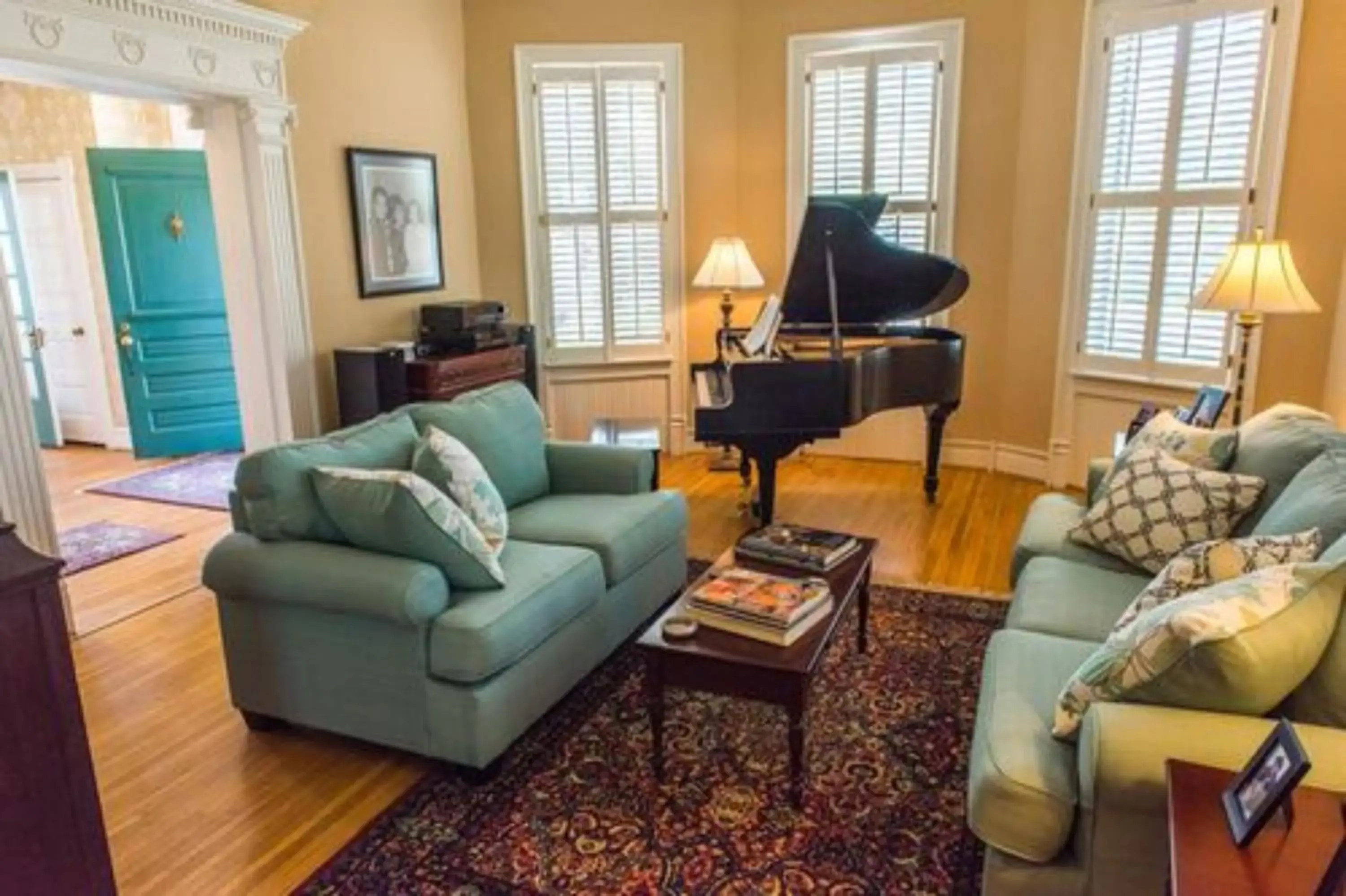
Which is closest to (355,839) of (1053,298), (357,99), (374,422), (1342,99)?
(374,422)

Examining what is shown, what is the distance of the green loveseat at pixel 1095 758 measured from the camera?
1.61 meters

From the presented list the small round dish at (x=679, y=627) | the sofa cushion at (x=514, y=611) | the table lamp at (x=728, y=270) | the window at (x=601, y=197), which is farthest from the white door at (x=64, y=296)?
the small round dish at (x=679, y=627)

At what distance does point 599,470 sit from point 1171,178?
11.9 ft

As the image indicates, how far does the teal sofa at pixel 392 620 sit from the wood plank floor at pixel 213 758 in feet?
0.44

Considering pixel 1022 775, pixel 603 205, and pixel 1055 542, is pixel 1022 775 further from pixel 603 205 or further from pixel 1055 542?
pixel 603 205

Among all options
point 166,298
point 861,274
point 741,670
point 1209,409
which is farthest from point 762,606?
point 166,298

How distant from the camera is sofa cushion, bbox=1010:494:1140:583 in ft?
9.56

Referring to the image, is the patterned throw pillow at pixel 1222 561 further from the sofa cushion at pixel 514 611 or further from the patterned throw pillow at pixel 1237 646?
the sofa cushion at pixel 514 611

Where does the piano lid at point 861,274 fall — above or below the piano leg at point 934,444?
above

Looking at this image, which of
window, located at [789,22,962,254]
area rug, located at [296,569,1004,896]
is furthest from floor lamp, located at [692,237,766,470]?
area rug, located at [296,569,1004,896]

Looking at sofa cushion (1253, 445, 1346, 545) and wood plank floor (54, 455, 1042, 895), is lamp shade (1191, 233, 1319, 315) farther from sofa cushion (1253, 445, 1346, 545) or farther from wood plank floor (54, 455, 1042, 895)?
wood plank floor (54, 455, 1042, 895)

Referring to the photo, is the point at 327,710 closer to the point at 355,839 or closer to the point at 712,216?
the point at 355,839

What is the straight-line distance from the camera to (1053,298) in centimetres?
546

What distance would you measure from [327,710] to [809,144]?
4.79 m
